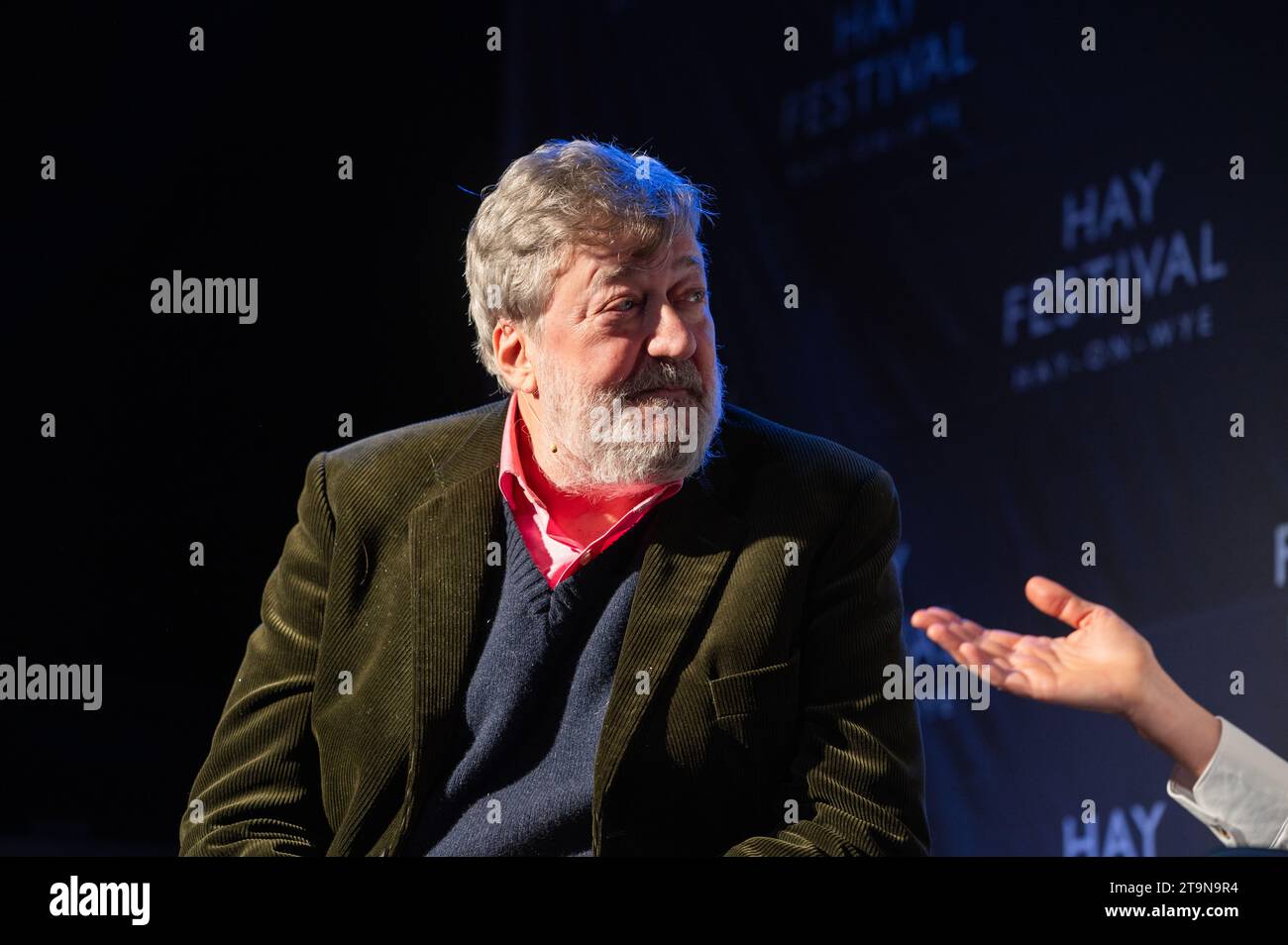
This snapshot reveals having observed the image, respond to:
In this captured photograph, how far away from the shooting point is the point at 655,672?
101 inches

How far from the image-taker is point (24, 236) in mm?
3717

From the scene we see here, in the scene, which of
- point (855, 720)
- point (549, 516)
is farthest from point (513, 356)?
point (855, 720)

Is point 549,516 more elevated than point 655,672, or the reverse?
point 549,516

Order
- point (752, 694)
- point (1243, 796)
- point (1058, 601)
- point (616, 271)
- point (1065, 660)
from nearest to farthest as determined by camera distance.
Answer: point (752, 694)
point (616, 271)
point (1243, 796)
point (1065, 660)
point (1058, 601)

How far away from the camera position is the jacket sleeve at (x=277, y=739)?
8.71 feet

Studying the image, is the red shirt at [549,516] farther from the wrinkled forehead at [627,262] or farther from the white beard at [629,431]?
the wrinkled forehead at [627,262]

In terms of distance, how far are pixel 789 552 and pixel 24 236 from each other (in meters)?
2.30

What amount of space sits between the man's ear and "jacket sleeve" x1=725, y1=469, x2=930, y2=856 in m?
0.70

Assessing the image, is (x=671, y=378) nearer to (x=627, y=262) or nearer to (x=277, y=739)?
(x=627, y=262)

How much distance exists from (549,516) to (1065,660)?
1.26m

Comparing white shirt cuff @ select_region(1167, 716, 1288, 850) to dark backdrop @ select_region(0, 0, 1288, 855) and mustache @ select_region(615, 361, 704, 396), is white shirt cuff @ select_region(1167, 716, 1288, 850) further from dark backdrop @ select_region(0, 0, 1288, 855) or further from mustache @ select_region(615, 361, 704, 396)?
mustache @ select_region(615, 361, 704, 396)

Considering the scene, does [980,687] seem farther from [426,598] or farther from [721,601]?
[426,598]

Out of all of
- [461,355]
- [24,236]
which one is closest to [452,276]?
[461,355]

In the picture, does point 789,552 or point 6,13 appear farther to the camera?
point 6,13
